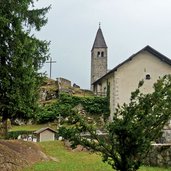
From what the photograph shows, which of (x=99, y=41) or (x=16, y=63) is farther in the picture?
(x=99, y=41)

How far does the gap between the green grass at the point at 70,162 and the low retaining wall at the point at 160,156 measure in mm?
714

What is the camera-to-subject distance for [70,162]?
1734cm

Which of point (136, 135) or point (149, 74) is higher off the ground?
point (149, 74)

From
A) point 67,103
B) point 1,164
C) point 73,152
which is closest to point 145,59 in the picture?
point 67,103

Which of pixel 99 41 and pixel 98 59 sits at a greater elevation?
pixel 99 41

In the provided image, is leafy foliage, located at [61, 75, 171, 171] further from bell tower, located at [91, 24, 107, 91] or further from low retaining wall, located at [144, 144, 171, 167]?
bell tower, located at [91, 24, 107, 91]

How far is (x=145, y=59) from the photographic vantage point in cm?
4016

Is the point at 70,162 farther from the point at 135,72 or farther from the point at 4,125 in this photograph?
the point at 135,72

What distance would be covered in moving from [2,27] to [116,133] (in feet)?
30.1

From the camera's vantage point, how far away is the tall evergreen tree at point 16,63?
59.9ft

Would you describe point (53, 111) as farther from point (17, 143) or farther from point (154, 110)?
point (154, 110)

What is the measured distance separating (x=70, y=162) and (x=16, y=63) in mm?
5084

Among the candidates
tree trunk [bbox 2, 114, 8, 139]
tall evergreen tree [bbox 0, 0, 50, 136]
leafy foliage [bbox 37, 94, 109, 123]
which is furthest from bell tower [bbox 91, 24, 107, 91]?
tall evergreen tree [bbox 0, 0, 50, 136]

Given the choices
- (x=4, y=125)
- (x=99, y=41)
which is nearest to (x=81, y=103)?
(x=4, y=125)
